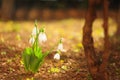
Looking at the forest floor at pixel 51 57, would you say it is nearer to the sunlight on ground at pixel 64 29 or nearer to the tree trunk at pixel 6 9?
the sunlight on ground at pixel 64 29

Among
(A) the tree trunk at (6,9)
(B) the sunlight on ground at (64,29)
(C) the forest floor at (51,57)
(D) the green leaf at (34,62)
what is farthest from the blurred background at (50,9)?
(D) the green leaf at (34,62)

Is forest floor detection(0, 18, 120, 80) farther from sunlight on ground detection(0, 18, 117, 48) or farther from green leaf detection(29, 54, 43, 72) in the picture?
green leaf detection(29, 54, 43, 72)

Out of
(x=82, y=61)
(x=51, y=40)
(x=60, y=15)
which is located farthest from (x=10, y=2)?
(x=82, y=61)

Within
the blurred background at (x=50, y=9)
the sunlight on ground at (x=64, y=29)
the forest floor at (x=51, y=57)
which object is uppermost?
the blurred background at (x=50, y=9)

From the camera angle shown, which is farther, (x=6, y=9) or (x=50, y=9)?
(x=50, y=9)

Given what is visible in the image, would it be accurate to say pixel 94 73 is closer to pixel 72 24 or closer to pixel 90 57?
pixel 90 57

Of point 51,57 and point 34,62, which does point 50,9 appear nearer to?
point 51,57

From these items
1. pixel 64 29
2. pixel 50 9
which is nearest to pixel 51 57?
pixel 64 29
